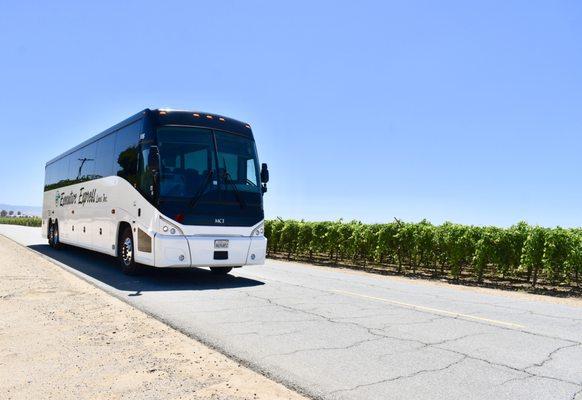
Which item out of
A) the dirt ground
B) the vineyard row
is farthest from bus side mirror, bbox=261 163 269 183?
the vineyard row

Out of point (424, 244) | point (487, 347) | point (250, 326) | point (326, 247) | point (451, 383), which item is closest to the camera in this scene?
point (451, 383)

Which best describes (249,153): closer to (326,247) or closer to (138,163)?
(138,163)

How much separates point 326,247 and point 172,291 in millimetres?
13726

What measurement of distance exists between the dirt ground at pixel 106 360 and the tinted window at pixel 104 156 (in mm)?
5591

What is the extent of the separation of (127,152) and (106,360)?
750 cm

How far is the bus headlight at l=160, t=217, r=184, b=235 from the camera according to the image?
9.81 metres

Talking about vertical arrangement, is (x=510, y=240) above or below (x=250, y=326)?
above

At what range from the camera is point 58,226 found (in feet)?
65.1

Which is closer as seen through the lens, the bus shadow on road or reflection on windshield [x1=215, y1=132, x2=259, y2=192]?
the bus shadow on road

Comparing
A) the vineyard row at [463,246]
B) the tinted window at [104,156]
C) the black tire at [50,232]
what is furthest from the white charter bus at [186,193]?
the black tire at [50,232]

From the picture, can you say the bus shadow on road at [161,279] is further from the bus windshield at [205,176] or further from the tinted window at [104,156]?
the tinted window at [104,156]

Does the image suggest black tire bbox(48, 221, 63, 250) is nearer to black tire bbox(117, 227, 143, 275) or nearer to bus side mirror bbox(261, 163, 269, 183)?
black tire bbox(117, 227, 143, 275)

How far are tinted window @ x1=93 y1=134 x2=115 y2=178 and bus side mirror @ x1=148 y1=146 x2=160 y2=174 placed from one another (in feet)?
11.3

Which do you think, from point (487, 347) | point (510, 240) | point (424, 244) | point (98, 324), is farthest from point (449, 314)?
point (424, 244)
